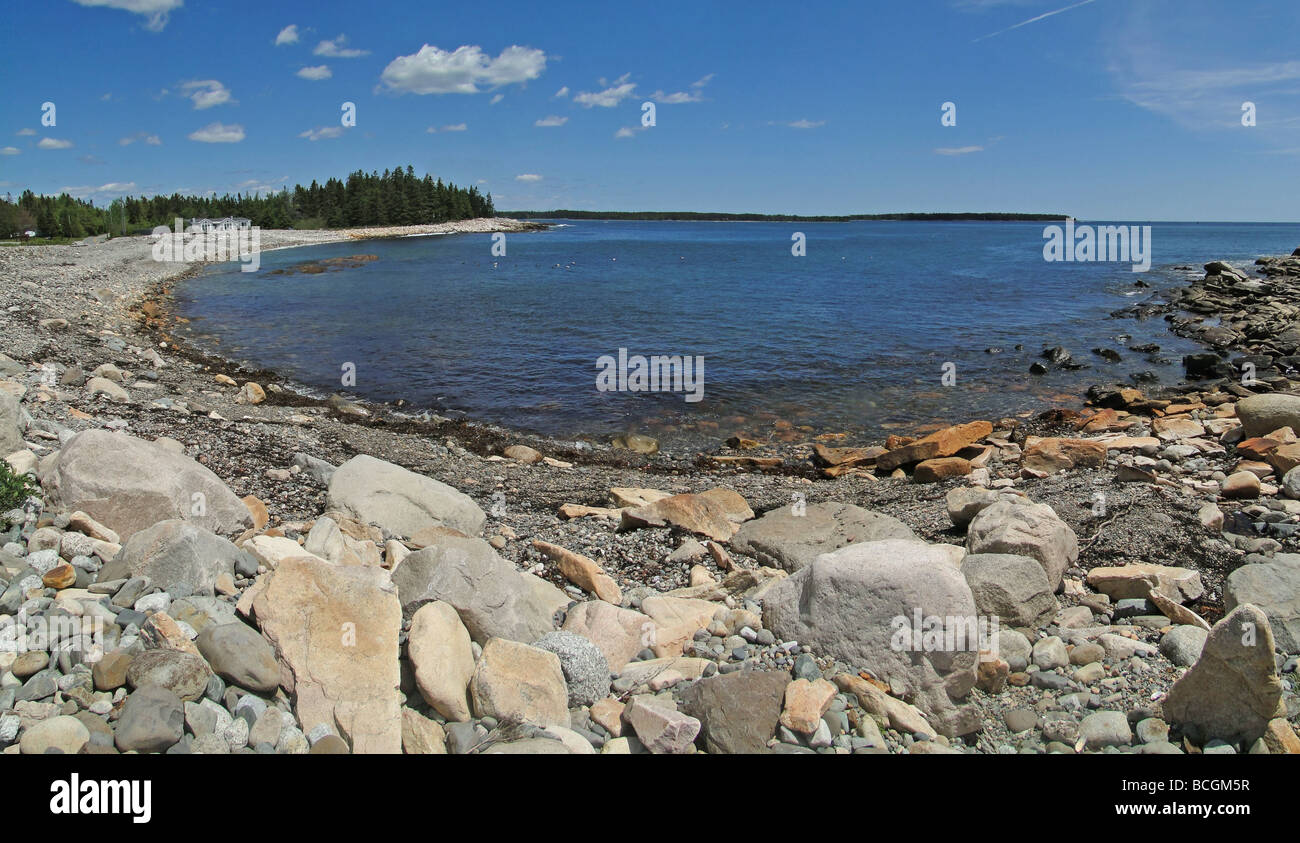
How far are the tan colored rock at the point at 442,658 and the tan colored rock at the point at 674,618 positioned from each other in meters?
1.77

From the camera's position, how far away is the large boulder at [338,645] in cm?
493

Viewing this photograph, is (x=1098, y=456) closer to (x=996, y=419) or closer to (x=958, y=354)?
(x=996, y=419)

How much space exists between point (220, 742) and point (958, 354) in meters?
28.4

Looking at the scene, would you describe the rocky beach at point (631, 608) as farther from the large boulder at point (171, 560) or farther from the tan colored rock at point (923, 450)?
the tan colored rock at point (923, 450)

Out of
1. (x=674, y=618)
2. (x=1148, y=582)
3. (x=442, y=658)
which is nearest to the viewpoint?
(x=442, y=658)

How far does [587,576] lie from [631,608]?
2.78ft

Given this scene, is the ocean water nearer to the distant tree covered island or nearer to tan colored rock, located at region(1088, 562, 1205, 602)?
tan colored rock, located at region(1088, 562, 1205, 602)

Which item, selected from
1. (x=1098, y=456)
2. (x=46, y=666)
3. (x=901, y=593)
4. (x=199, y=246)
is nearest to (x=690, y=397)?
(x=1098, y=456)

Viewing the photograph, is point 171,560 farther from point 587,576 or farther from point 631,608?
point 631,608

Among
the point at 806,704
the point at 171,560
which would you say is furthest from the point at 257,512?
the point at 806,704

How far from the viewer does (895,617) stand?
5945 mm

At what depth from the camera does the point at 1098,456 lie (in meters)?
12.9

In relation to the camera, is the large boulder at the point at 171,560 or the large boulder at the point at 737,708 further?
the large boulder at the point at 171,560

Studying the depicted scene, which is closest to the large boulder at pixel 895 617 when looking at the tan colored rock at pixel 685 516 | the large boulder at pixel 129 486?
the tan colored rock at pixel 685 516
